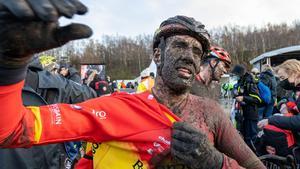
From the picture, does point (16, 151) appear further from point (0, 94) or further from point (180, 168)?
point (0, 94)

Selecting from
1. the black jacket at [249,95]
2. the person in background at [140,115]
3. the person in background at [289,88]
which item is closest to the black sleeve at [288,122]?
the person in background at [289,88]

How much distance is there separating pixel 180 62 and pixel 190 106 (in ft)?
0.90

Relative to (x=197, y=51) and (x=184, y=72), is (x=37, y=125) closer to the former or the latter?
(x=184, y=72)

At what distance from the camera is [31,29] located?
1273 millimetres

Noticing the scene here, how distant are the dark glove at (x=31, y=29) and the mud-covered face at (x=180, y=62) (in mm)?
1177

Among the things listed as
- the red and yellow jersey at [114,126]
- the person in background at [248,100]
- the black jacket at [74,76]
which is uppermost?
the black jacket at [74,76]

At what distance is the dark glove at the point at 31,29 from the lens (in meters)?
1.17

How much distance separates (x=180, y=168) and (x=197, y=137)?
0.21 meters

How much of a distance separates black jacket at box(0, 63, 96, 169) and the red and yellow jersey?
58cm

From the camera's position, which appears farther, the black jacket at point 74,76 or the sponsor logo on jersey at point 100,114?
the black jacket at point 74,76

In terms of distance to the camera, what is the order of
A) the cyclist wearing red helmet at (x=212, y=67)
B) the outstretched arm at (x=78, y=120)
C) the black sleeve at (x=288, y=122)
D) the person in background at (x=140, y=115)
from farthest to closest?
the cyclist wearing red helmet at (x=212, y=67) < the black sleeve at (x=288, y=122) < the outstretched arm at (x=78, y=120) < the person in background at (x=140, y=115)

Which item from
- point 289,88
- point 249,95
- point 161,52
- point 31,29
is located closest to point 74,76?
point 289,88

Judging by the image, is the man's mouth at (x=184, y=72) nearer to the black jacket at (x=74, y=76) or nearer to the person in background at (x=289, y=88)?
the person in background at (x=289, y=88)

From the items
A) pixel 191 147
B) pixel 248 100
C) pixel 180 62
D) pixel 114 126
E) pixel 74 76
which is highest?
pixel 180 62
